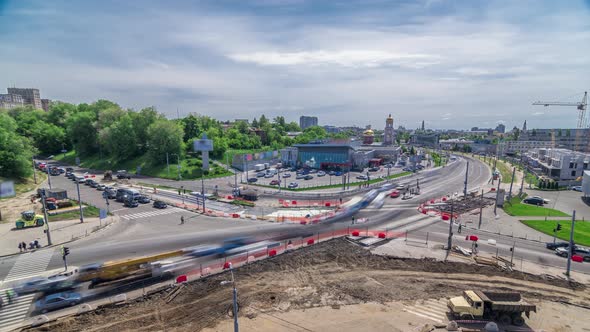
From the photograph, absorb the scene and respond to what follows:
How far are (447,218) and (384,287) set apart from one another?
2511 cm

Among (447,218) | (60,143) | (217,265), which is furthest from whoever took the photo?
(60,143)

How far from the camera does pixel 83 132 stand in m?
97.4

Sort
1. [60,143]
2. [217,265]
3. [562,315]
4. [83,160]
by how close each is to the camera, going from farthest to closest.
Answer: [60,143]
[83,160]
[217,265]
[562,315]

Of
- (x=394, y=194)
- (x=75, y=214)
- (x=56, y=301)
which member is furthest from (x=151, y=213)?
(x=394, y=194)

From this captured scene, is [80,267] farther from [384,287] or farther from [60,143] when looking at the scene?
[60,143]

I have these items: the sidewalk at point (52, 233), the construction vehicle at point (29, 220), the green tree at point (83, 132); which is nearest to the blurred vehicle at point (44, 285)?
the sidewalk at point (52, 233)

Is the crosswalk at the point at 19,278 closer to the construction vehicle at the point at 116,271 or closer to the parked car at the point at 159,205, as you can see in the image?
the construction vehicle at the point at 116,271

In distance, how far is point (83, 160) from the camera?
9481 centimetres

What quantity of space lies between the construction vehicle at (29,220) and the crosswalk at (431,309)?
46730mm

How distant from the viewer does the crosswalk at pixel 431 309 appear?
2142 cm

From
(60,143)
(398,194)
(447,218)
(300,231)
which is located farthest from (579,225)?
(60,143)

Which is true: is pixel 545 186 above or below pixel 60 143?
below

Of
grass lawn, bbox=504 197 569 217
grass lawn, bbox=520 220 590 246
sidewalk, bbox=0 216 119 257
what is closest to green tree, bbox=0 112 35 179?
sidewalk, bbox=0 216 119 257

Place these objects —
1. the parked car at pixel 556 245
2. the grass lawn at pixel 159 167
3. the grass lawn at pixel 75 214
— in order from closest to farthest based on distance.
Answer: the parked car at pixel 556 245 → the grass lawn at pixel 75 214 → the grass lawn at pixel 159 167
